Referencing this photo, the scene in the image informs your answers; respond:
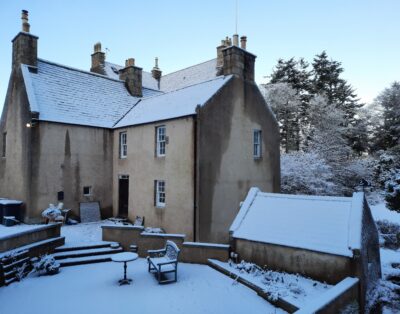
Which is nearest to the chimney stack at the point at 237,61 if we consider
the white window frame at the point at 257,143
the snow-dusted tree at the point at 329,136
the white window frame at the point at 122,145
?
the white window frame at the point at 257,143

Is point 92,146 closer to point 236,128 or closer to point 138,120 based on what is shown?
point 138,120

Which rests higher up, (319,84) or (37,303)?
(319,84)

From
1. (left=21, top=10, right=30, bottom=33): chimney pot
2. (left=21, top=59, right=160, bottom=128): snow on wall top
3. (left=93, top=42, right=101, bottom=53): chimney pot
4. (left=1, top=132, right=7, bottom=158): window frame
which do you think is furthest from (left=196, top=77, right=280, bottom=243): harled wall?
(left=93, top=42, right=101, bottom=53): chimney pot

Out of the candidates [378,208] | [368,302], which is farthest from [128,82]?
[378,208]

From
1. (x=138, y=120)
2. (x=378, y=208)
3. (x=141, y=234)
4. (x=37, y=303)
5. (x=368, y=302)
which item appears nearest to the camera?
(x=37, y=303)

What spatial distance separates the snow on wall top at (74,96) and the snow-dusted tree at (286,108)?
64.6 ft

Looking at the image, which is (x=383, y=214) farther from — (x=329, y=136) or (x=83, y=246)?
(x=83, y=246)

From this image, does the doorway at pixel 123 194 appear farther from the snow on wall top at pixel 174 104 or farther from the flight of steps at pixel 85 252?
the flight of steps at pixel 85 252

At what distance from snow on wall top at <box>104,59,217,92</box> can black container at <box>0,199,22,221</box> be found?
20189mm

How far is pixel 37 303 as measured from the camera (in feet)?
27.8

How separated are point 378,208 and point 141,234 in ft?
90.4

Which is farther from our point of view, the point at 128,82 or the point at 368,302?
the point at 128,82

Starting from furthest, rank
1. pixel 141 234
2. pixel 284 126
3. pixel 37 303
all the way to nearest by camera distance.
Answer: pixel 284 126 → pixel 141 234 → pixel 37 303

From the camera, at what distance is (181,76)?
3719 centimetres
